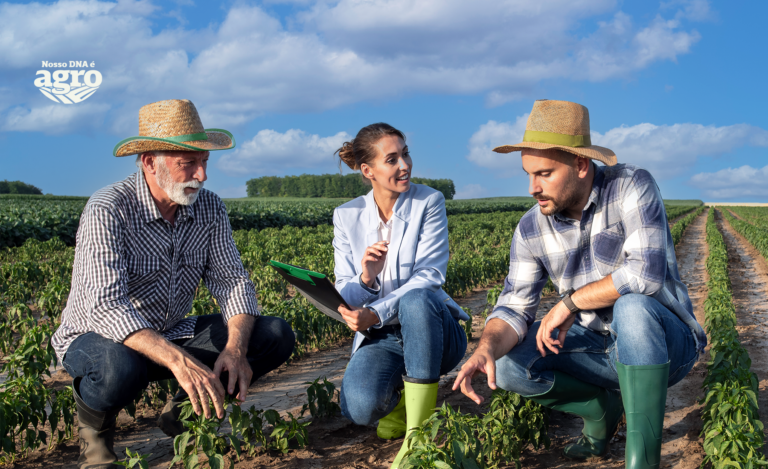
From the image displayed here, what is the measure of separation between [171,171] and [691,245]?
63.3 feet

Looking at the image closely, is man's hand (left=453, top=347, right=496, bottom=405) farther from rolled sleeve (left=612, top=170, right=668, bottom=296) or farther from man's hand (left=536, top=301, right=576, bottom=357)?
rolled sleeve (left=612, top=170, right=668, bottom=296)

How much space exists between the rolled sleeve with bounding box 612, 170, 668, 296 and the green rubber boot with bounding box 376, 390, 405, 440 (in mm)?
1356

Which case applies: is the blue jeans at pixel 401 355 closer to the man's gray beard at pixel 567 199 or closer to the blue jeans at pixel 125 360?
the blue jeans at pixel 125 360

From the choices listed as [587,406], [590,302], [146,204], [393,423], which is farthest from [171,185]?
[587,406]

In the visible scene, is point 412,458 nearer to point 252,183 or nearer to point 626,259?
point 626,259

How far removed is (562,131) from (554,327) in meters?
0.93

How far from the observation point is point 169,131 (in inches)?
113

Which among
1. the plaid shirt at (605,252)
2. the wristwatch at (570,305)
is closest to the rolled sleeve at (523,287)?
the plaid shirt at (605,252)

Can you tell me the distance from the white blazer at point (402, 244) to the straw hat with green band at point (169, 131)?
36.2 inches

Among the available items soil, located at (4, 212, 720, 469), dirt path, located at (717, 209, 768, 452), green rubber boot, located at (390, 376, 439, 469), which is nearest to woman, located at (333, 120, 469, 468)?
green rubber boot, located at (390, 376, 439, 469)

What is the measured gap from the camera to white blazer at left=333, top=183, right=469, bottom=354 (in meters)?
3.18

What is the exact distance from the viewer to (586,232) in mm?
2770

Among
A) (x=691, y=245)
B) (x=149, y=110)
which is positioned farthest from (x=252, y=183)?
(x=149, y=110)

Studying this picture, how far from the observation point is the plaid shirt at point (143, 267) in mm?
2662
